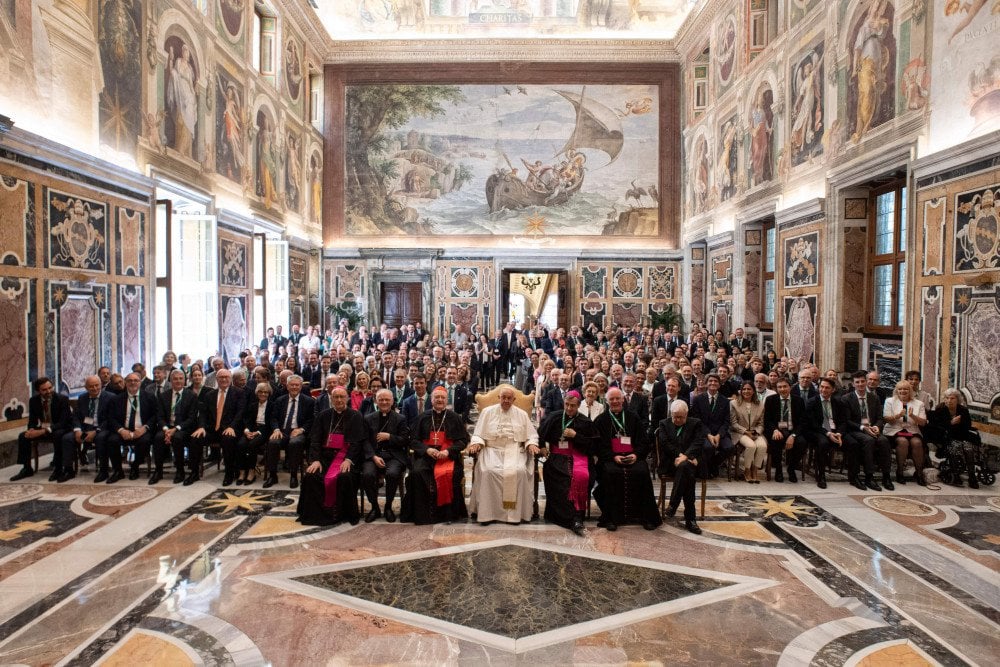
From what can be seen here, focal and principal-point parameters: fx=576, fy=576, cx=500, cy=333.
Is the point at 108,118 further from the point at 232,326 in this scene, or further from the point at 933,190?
the point at 933,190

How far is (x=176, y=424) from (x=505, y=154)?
50.2 feet

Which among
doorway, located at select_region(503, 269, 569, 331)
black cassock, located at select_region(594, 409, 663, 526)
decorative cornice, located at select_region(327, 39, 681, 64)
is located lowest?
black cassock, located at select_region(594, 409, 663, 526)

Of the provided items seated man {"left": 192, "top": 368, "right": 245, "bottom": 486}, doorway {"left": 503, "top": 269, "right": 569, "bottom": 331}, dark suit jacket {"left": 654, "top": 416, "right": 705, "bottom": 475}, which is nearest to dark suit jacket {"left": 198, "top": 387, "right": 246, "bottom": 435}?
seated man {"left": 192, "top": 368, "right": 245, "bottom": 486}

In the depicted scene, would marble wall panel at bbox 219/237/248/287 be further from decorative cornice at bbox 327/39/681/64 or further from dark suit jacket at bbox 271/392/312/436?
decorative cornice at bbox 327/39/681/64

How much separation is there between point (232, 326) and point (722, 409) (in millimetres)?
10767

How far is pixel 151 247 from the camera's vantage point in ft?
32.6

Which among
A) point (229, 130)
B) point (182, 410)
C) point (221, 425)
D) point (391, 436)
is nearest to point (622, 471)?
point (391, 436)

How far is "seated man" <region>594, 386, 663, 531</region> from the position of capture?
563 centimetres

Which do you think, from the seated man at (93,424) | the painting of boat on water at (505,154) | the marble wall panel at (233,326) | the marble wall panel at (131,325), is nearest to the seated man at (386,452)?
the seated man at (93,424)

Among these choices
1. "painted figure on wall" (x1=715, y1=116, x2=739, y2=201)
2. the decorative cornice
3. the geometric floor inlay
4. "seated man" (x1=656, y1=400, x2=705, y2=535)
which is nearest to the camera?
the geometric floor inlay

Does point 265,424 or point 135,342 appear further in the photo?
point 135,342

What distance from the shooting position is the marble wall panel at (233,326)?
500 inches

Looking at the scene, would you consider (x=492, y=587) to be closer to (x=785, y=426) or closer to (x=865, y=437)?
(x=785, y=426)

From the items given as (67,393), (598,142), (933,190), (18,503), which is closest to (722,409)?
(933,190)
